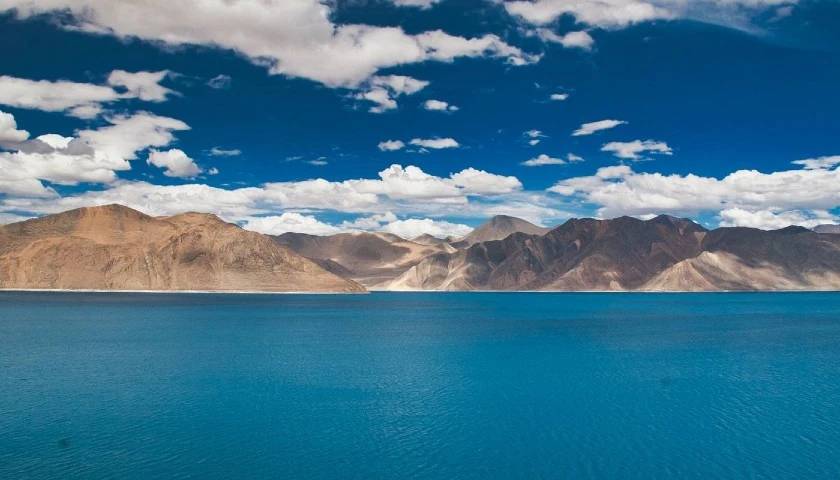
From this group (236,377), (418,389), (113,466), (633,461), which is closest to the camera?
(113,466)

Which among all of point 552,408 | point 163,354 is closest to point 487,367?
point 552,408

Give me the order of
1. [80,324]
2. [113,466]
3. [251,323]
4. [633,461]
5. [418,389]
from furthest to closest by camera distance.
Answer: [251,323], [80,324], [418,389], [633,461], [113,466]

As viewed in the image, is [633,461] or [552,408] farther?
[552,408]

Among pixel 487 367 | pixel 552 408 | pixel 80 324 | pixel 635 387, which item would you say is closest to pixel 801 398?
pixel 635 387

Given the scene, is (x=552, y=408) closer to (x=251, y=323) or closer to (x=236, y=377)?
(x=236, y=377)

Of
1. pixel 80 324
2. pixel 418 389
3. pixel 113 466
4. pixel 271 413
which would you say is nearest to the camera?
pixel 113 466

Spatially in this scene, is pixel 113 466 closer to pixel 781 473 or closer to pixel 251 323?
pixel 781 473
